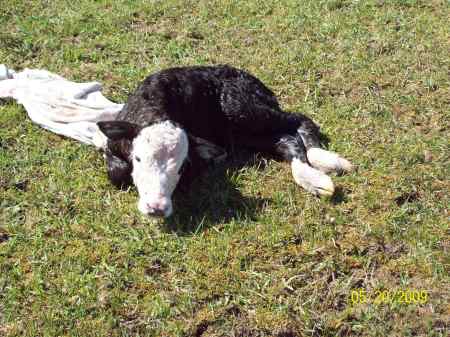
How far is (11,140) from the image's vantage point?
6.25 metres

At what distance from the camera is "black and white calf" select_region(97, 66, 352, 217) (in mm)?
5086

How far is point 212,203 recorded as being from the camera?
17.8ft

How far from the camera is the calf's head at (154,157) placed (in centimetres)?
492

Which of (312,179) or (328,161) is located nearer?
(312,179)

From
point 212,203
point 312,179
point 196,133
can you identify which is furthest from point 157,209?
point 312,179

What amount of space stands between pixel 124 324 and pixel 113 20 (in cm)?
520

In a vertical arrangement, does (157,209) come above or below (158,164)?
below

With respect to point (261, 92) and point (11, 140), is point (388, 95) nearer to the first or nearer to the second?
point (261, 92)

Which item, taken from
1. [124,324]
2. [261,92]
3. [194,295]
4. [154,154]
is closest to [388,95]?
[261,92]
